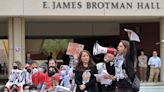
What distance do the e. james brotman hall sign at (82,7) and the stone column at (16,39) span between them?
1.02 metres

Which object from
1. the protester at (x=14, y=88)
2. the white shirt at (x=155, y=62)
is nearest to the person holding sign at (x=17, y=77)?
the protester at (x=14, y=88)

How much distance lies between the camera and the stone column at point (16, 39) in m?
23.9

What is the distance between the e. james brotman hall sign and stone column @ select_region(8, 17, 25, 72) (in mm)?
1024

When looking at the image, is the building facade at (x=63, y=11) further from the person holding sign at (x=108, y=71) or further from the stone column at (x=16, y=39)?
the person holding sign at (x=108, y=71)

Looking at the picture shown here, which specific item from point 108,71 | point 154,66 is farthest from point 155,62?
point 108,71

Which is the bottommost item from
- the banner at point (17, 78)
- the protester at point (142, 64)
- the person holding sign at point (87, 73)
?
the protester at point (142, 64)

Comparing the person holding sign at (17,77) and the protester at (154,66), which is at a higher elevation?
the person holding sign at (17,77)

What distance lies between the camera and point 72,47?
11172mm

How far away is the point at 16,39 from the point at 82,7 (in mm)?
3566

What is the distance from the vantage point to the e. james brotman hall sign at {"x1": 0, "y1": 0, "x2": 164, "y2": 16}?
76.4ft

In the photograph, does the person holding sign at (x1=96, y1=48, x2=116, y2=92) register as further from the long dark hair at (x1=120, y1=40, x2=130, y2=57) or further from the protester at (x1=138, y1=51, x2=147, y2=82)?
the protester at (x1=138, y1=51, x2=147, y2=82)

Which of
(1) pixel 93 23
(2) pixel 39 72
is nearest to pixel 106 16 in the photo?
(1) pixel 93 23

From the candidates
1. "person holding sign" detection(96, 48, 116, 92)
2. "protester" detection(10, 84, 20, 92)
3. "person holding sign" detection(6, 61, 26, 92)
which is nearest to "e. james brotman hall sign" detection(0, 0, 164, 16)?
"person holding sign" detection(6, 61, 26, 92)

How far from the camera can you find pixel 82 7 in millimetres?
23859
